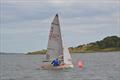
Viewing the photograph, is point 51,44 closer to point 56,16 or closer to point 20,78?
point 56,16

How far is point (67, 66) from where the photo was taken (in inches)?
3278

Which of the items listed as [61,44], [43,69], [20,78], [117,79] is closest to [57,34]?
[61,44]

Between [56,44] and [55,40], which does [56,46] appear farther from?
[55,40]

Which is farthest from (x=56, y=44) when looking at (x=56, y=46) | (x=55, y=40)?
(x=55, y=40)

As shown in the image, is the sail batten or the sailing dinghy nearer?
the sailing dinghy

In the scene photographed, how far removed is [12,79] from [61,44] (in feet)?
53.4

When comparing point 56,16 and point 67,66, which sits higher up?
point 56,16

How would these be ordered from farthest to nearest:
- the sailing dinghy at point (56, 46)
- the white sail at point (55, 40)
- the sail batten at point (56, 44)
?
the white sail at point (55, 40), the sail batten at point (56, 44), the sailing dinghy at point (56, 46)

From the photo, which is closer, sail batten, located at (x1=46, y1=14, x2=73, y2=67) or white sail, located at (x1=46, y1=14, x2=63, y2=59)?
sail batten, located at (x1=46, y1=14, x2=73, y2=67)

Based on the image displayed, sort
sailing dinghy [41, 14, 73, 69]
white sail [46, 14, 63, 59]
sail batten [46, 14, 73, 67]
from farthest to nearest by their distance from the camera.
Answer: white sail [46, 14, 63, 59]
sail batten [46, 14, 73, 67]
sailing dinghy [41, 14, 73, 69]

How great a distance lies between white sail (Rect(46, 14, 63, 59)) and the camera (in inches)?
3255

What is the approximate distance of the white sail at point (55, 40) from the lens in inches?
3255

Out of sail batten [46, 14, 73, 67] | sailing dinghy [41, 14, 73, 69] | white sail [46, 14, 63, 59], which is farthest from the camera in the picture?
white sail [46, 14, 63, 59]

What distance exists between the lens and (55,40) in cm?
8294
